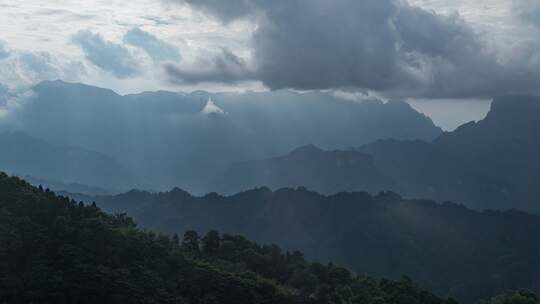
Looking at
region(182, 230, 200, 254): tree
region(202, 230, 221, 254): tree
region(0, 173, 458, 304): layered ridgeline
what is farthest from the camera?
region(202, 230, 221, 254): tree

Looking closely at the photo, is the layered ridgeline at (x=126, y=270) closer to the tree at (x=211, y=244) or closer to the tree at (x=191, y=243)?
the tree at (x=191, y=243)

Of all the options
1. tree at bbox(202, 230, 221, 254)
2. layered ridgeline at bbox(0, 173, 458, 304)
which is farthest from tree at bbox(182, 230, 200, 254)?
tree at bbox(202, 230, 221, 254)

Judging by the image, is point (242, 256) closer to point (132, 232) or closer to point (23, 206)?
point (132, 232)

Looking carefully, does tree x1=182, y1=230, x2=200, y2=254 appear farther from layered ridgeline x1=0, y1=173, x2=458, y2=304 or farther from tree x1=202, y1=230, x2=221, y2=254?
tree x1=202, y1=230, x2=221, y2=254

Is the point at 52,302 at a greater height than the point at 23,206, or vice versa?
the point at 23,206

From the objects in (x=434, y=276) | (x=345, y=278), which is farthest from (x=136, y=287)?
(x=434, y=276)

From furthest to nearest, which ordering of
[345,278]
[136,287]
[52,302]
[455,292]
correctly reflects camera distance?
[455,292], [345,278], [136,287], [52,302]

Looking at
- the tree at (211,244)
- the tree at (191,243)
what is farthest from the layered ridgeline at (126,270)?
the tree at (211,244)

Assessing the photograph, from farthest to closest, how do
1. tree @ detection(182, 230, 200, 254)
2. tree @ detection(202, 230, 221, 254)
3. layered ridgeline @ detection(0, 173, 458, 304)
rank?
1. tree @ detection(202, 230, 221, 254)
2. tree @ detection(182, 230, 200, 254)
3. layered ridgeline @ detection(0, 173, 458, 304)

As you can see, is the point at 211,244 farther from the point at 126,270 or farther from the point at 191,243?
the point at 126,270
